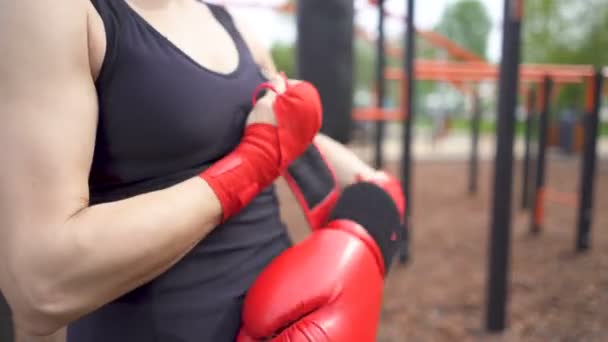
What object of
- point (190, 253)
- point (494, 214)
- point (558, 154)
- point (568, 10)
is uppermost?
point (568, 10)

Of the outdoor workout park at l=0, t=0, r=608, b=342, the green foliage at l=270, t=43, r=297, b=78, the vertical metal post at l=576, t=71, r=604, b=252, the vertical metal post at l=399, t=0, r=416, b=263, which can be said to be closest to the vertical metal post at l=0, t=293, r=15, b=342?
the outdoor workout park at l=0, t=0, r=608, b=342

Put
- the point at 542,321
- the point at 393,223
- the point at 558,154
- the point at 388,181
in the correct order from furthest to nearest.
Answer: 1. the point at 558,154
2. the point at 542,321
3. the point at 388,181
4. the point at 393,223

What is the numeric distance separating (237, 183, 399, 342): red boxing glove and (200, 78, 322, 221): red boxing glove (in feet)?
0.31

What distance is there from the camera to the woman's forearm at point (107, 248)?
0.41 metres

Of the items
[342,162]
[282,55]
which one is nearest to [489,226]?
[342,162]

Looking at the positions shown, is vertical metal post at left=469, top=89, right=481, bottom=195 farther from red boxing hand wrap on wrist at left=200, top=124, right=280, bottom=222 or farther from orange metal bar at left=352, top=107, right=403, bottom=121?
red boxing hand wrap on wrist at left=200, top=124, right=280, bottom=222

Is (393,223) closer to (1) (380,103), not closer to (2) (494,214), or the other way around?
(2) (494,214)

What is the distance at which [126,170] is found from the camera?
52 centimetres

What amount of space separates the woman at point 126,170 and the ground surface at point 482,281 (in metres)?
1.29

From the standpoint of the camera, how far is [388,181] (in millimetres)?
723

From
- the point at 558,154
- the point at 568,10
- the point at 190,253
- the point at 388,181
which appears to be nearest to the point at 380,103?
the point at 388,181

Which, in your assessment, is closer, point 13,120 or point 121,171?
point 13,120

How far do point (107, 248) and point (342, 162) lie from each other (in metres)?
0.39

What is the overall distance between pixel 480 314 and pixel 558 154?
219 inches
